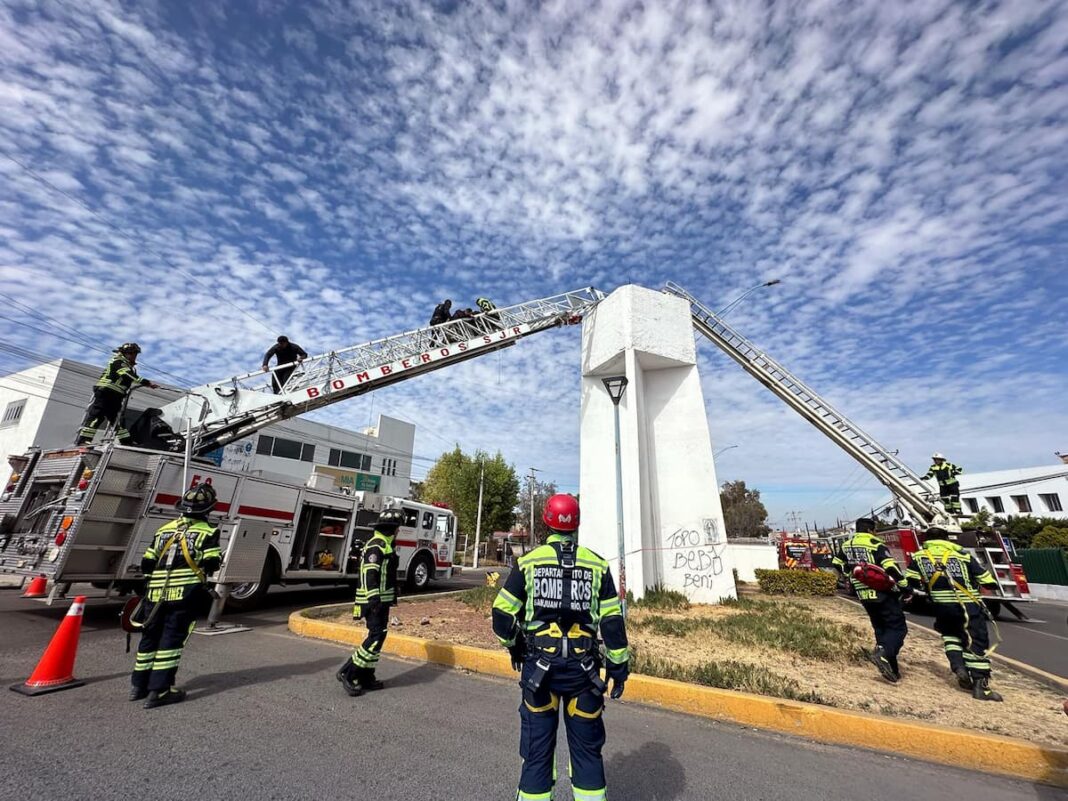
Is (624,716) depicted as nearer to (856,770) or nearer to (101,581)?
(856,770)

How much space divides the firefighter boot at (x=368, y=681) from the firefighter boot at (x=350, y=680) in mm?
78

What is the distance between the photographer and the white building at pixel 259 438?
18.6 meters

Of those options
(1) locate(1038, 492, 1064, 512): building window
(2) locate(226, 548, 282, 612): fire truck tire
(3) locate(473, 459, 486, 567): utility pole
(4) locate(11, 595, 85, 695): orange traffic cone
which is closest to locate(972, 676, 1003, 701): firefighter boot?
(4) locate(11, 595, 85, 695): orange traffic cone

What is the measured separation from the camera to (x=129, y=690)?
459 centimetres

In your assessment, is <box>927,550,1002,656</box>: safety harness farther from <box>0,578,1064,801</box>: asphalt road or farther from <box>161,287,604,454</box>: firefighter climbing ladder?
<box>161,287,604,454</box>: firefighter climbing ladder

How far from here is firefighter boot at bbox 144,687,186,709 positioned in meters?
4.16

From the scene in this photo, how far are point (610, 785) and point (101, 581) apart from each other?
315 inches

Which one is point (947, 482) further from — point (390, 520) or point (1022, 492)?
point (1022, 492)

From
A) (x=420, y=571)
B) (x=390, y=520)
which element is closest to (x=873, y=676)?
(x=390, y=520)

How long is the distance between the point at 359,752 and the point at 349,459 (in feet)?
98.0

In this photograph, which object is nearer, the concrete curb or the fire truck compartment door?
the concrete curb

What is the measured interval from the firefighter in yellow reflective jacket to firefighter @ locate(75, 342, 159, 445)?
1129 cm

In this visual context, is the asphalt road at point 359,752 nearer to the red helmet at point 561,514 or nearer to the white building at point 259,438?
the red helmet at point 561,514

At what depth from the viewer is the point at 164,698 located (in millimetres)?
4285
